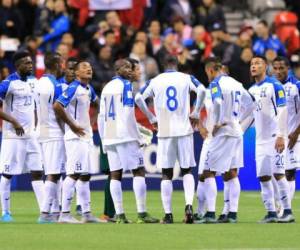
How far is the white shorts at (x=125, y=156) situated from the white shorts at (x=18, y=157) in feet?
4.10

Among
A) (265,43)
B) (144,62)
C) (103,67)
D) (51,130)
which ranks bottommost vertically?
(51,130)

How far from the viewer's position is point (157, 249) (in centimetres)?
1498

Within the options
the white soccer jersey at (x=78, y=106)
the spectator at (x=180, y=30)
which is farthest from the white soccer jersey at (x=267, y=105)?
the spectator at (x=180, y=30)

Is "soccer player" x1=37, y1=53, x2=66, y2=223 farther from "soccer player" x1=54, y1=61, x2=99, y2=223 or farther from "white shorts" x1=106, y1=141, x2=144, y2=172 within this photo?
"white shorts" x1=106, y1=141, x2=144, y2=172

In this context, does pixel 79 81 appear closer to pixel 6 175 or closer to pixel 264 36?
pixel 6 175

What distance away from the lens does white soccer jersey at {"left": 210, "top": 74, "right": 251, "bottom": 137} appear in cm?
1861

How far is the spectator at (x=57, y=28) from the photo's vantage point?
96.1 feet

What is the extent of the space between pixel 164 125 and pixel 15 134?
237cm

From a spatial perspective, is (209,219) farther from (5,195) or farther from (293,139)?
(5,195)

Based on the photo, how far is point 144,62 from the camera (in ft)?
93.6

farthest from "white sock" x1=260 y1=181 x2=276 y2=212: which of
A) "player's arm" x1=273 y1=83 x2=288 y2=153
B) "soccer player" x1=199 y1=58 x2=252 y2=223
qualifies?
"player's arm" x1=273 y1=83 x2=288 y2=153

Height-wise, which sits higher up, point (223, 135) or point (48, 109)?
point (48, 109)

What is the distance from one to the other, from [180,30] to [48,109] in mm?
11463

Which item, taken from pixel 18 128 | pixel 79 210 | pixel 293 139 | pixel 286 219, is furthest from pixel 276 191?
pixel 18 128
